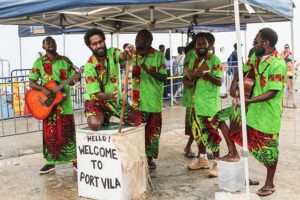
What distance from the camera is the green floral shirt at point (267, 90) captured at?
398cm

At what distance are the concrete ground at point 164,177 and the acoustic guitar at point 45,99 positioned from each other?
86 cm

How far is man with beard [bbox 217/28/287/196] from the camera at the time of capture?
399 cm

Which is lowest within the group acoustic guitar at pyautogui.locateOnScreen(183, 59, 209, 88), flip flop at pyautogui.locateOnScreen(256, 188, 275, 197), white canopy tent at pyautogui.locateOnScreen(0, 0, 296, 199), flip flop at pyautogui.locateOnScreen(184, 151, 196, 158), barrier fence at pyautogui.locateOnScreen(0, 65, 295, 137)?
flip flop at pyautogui.locateOnScreen(256, 188, 275, 197)

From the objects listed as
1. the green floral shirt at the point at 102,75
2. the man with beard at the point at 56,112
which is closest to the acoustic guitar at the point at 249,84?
the green floral shirt at the point at 102,75

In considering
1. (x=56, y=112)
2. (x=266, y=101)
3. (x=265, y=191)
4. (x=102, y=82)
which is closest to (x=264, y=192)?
(x=265, y=191)

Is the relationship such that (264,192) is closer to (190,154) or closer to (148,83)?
(190,154)

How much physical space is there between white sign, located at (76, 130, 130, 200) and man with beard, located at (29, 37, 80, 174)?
1.03 metres

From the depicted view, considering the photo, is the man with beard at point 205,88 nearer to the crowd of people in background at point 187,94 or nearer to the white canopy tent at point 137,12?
the crowd of people in background at point 187,94

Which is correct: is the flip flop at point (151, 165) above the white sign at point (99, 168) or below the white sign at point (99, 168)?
below

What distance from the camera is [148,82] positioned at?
5133mm

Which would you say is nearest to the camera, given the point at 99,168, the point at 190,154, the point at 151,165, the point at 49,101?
the point at 99,168

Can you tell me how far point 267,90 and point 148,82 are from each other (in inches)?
64.4

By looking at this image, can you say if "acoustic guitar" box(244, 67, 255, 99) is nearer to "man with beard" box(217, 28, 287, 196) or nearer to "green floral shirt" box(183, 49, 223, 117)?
"man with beard" box(217, 28, 287, 196)

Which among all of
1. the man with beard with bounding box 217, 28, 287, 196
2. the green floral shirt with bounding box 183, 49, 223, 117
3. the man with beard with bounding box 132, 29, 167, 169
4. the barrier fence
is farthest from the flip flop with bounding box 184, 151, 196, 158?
the barrier fence
